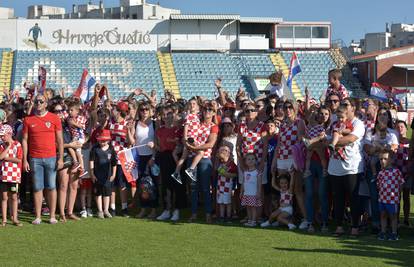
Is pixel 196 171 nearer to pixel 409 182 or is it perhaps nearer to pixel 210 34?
pixel 409 182

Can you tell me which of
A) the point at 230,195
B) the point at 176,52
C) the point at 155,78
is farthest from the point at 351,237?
the point at 176,52

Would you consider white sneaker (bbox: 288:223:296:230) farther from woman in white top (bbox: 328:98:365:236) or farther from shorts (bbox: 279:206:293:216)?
woman in white top (bbox: 328:98:365:236)

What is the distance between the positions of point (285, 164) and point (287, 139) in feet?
1.21

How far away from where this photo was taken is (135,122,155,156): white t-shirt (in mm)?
11212

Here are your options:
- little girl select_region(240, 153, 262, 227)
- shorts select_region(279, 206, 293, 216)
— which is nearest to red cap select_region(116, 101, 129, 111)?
little girl select_region(240, 153, 262, 227)

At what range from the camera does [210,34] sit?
42.9 m

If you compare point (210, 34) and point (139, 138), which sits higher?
point (210, 34)

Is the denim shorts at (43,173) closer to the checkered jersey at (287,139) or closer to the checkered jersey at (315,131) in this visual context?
the checkered jersey at (287,139)

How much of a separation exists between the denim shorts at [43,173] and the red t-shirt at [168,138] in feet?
5.65

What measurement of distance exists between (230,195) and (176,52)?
104 feet

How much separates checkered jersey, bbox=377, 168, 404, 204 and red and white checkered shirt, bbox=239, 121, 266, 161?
1.96 metres

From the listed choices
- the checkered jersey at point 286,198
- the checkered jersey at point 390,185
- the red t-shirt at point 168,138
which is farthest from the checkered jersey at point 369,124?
the red t-shirt at point 168,138

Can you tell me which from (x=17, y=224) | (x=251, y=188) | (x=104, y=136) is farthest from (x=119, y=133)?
(x=251, y=188)

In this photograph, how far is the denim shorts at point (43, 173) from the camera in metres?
10.2
